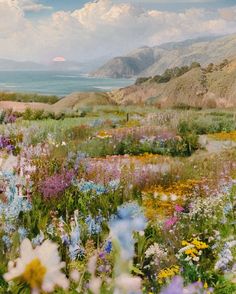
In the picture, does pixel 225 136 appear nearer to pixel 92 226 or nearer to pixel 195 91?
pixel 92 226

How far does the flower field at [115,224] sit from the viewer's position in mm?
1121

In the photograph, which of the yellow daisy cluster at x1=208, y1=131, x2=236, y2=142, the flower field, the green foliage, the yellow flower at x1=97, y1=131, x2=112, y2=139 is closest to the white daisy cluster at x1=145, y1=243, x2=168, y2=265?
the flower field

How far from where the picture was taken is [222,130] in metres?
15.0

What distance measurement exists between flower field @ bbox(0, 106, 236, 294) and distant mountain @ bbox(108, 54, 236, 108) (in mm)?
16045

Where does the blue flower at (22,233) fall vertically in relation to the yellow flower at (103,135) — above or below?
above

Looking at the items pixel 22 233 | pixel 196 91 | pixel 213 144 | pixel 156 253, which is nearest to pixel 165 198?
pixel 156 253

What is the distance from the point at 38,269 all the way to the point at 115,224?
0.18 meters

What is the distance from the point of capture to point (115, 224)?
1147 mm

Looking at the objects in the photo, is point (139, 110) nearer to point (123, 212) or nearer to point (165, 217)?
point (165, 217)

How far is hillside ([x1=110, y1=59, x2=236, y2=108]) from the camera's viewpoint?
26172 mm

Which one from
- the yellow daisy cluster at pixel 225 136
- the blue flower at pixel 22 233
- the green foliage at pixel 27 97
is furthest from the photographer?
the green foliage at pixel 27 97

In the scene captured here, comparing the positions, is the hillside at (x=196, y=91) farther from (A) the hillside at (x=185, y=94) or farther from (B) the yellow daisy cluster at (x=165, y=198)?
(B) the yellow daisy cluster at (x=165, y=198)

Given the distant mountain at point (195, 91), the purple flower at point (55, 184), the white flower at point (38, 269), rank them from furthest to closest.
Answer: the distant mountain at point (195, 91) → the purple flower at point (55, 184) → the white flower at point (38, 269)

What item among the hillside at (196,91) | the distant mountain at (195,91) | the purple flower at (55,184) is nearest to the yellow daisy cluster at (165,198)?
the purple flower at (55,184)
